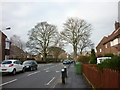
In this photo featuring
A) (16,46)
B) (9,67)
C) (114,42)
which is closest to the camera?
(9,67)

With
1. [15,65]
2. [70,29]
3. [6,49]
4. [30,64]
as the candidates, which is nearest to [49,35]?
[70,29]

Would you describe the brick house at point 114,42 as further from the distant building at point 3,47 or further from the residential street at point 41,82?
the distant building at point 3,47

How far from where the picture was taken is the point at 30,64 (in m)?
25.4

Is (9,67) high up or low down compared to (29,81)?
up

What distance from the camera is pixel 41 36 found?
55656 millimetres

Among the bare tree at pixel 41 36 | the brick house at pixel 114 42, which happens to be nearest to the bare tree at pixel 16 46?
the bare tree at pixel 41 36

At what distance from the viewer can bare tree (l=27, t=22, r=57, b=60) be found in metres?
54.8

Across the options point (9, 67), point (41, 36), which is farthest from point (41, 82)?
point (41, 36)

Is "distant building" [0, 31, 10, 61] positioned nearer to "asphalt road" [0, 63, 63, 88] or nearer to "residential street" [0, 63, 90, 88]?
"asphalt road" [0, 63, 63, 88]

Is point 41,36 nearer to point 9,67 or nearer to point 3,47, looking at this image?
point 3,47

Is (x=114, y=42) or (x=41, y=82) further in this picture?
(x=114, y=42)

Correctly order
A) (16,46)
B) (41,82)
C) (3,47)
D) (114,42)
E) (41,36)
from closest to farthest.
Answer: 1. (41,82)
2. (114,42)
3. (3,47)
4. (41,36)
5. (16,46)

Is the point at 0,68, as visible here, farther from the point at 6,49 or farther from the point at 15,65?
the point at 6,49

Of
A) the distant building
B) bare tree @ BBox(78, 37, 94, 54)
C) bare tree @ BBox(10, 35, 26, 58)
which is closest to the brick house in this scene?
bare tree @ BBox(78, 37, 94, 54)
